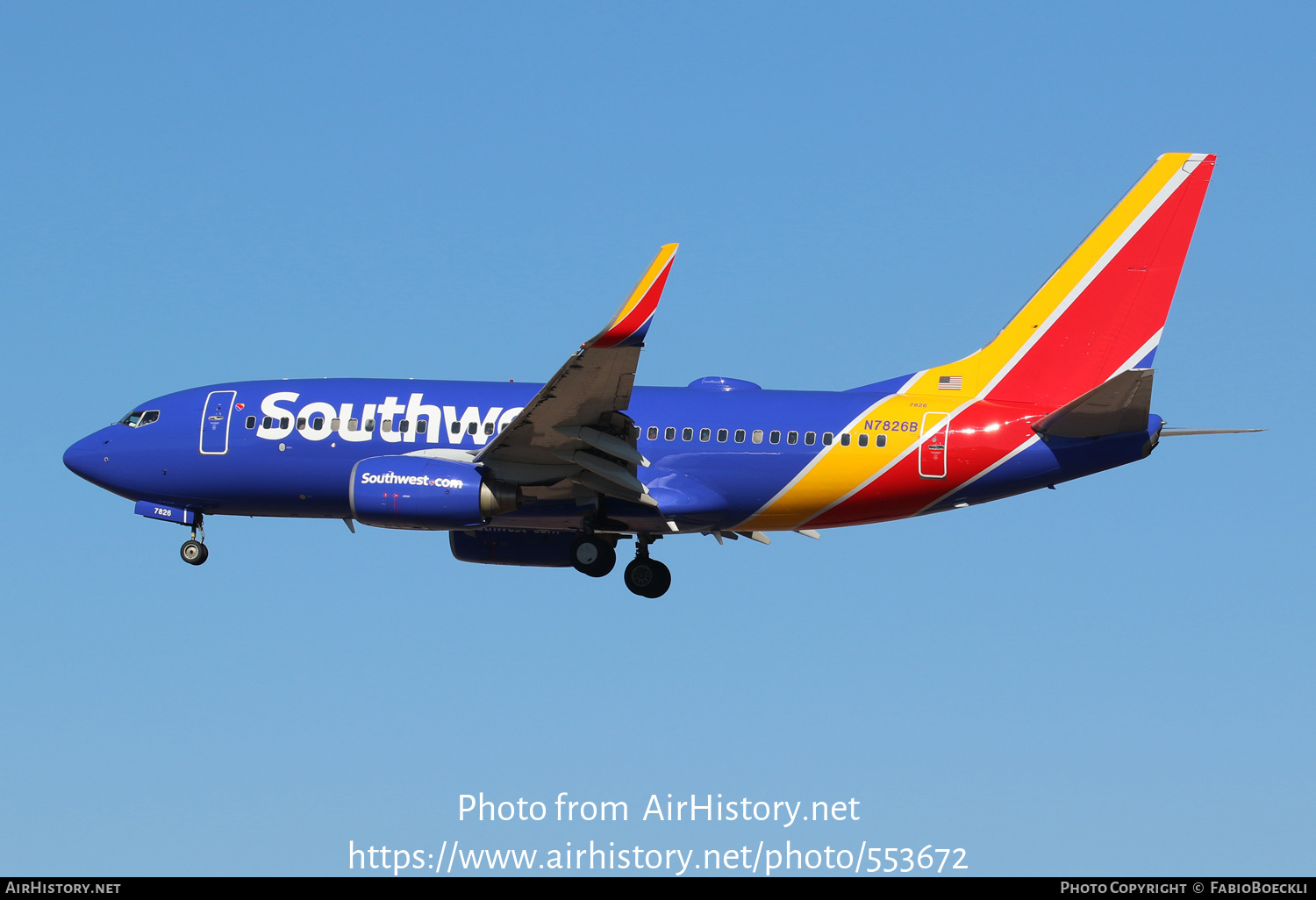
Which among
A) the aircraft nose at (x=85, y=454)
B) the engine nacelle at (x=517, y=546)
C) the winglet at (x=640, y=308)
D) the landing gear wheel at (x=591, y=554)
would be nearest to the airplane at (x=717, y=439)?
the landing gear wheel at (x=591, y=554)

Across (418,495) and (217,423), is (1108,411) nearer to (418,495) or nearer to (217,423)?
(418,495)

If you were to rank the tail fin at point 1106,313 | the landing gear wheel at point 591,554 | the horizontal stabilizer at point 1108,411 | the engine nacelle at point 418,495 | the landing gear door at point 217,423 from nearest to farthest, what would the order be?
1. the horizontal stabilizer at point 1108,411
2. the engine nacelle at point 418,495
3. the tail fin at point 1106,313
4. the landing gear wheel at point 591,554
5. the landing gear door at point 217,423

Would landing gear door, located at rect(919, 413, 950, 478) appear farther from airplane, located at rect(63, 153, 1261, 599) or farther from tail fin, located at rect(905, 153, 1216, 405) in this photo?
tail fin, located at rect(905, 153, 1216, 405)

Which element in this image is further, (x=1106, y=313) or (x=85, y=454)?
(x=85, y=454)

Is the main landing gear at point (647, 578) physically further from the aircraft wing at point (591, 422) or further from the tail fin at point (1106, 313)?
the tail fin at point (1106, 313)

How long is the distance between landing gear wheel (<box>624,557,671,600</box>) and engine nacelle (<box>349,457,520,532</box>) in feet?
16.7

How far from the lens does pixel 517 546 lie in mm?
47469

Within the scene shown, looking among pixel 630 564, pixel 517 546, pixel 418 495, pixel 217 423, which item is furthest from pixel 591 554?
pixel 217 423

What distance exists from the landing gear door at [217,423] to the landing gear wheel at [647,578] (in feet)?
37.1


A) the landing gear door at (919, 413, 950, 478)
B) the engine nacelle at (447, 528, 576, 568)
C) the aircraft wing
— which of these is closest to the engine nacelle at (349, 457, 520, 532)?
the aircraft wing

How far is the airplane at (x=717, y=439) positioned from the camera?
4234 centimetres

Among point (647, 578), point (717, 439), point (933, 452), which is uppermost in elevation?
point (717, 439)

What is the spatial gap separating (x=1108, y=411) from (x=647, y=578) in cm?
1295

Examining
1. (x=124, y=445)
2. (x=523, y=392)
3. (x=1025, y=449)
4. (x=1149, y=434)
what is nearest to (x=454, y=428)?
(x=523, y=392)
